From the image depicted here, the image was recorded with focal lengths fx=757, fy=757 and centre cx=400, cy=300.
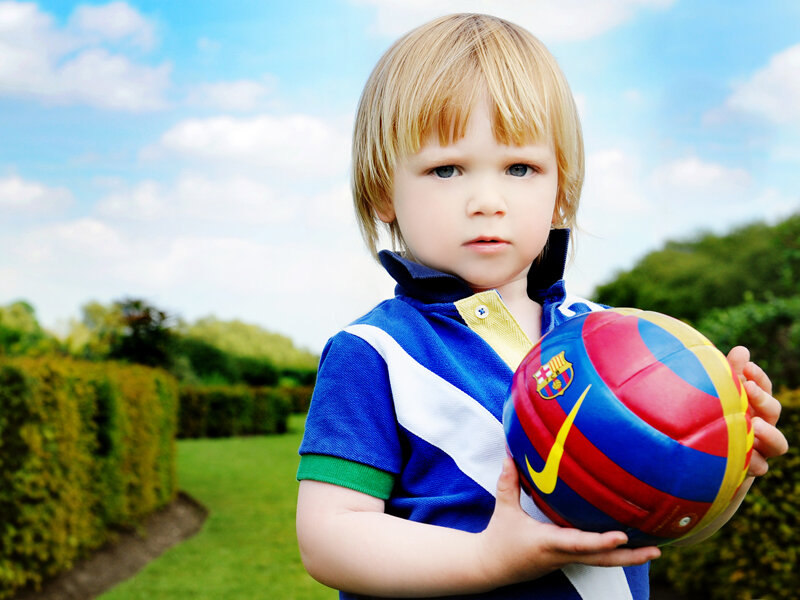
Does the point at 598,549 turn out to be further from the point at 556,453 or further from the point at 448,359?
the point at 448,359

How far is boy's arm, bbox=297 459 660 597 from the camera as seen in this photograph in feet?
5.05

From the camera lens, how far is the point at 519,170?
1942 mm

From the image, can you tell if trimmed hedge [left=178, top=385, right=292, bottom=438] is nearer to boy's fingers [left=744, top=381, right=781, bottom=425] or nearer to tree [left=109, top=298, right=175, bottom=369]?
tree [left=109, top=298, right=175, bottom=369]

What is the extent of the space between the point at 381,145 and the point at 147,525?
9.85m

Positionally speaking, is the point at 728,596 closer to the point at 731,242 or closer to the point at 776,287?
the point at 776,287

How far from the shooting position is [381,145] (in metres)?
2.05

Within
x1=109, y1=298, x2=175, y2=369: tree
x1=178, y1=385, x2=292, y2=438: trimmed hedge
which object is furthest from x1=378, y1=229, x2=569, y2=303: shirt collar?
x1=178, y1=385, x2=292, y2=438: trimmed hedge

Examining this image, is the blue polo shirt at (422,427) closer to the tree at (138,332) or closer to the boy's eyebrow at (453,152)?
the boy's eyebrow at (453,152)

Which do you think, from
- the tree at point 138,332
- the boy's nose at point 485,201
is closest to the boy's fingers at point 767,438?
the boy's nose at point 485,201

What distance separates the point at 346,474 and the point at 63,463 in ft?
21.2

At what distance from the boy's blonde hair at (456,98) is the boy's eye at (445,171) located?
0.23ft

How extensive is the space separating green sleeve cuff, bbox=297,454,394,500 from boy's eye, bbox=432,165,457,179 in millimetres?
740

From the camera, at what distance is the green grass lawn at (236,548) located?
7832mm

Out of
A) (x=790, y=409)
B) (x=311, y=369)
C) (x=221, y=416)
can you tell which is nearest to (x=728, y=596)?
(x=790, y=409)
